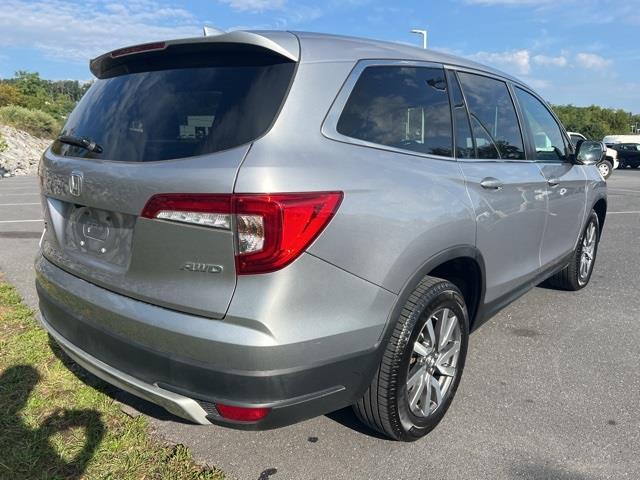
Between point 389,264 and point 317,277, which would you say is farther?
point 389,264

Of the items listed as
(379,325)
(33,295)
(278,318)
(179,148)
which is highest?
(179,148)

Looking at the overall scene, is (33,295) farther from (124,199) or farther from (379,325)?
Answer: (379,325)

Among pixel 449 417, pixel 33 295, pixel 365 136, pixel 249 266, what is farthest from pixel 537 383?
pixel 33 295

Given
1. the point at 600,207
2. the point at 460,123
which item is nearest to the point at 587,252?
the point at 600,207

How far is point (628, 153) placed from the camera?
28.1m

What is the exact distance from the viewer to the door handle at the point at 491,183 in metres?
2.82

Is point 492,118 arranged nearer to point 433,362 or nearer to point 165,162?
point 433,362

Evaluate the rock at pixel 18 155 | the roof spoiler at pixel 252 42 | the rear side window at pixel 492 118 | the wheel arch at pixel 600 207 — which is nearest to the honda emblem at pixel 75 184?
the roof spoiler at pixel 252 42

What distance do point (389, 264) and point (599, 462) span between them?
55.6 inches

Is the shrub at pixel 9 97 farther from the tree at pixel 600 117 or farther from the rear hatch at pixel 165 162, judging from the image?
the tree at pixel 600 117

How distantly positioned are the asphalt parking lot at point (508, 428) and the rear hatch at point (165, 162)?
39.2 inches

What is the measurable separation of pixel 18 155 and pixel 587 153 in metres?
26.8

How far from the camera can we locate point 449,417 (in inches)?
112

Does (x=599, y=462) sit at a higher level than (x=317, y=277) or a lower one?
lower
